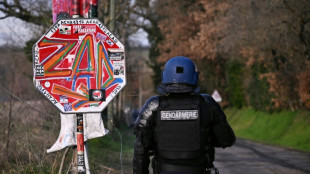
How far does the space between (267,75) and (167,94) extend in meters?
24.2

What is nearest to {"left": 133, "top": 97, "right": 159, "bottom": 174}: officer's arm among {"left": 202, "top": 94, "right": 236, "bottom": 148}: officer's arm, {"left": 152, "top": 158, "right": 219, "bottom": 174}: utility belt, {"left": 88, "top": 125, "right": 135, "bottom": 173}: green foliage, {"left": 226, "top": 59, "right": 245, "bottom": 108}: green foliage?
{"left": 152, "top": 158, "right": 219, "bottom": 174}: utility belt

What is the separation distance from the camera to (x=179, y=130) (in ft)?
16.1

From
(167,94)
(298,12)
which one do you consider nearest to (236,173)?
(167,94)

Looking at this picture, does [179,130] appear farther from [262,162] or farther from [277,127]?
[277,127]

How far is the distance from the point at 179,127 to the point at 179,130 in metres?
0.03

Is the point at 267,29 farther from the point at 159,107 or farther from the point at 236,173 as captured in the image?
the point at 159,107

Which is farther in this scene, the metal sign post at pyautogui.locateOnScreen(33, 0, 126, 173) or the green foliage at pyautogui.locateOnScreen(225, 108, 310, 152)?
the green foliage at pyautogui.locateOnScreen(225, 108, 310, 152)

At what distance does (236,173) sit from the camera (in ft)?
41.0

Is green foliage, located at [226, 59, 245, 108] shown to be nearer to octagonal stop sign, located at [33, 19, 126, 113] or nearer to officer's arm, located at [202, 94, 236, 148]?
octagonal stop sign, located at [33, 19, 126, 113]

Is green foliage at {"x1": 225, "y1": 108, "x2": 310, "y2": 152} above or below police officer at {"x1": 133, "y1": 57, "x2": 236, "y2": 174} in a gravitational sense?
below

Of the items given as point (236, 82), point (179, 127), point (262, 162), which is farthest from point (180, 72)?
point (236, 82)

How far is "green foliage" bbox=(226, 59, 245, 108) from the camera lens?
127 ft

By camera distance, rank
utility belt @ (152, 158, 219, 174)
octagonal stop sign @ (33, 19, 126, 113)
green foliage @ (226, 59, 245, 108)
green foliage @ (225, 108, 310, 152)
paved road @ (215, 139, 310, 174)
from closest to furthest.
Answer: utility belt @ (152, 158, 219, 174), octagonal stop sign @ (33, 19, 126, 113), paved road @ (215, 139, 310, 174), green foliage @ (225, 108, 310, 152), green foliage @ (226, 59, 245, 108)

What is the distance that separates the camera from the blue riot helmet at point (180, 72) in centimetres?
490
